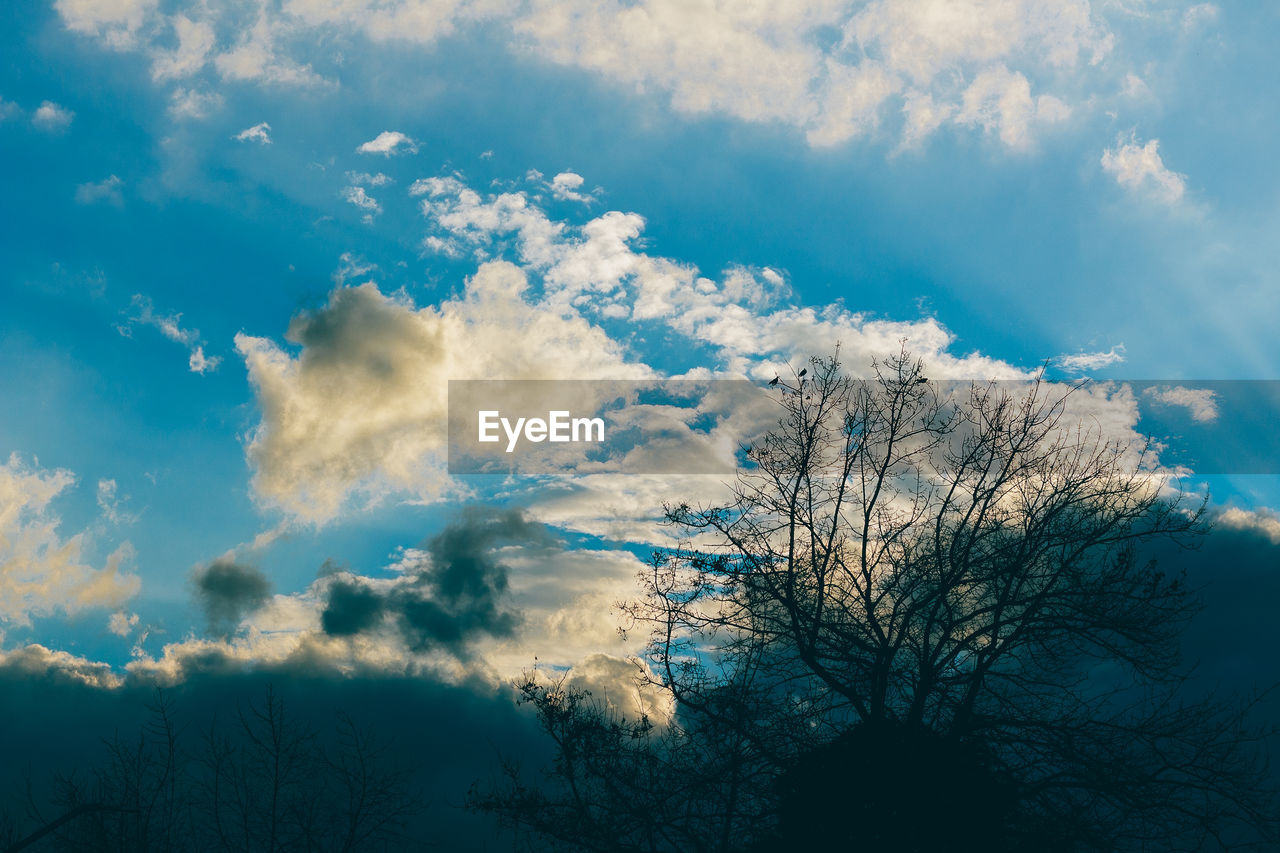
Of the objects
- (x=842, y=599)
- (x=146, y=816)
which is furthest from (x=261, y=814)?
(x=842, y=599)

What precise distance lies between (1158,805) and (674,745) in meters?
7.34

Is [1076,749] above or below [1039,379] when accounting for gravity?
below

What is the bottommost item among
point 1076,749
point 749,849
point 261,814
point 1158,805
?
point 261,814

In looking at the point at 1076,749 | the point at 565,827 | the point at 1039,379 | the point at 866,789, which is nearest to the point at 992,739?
the point at 1076,749

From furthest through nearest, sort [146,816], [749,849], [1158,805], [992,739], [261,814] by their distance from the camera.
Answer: [261,814] < [146,816] < [749,849] < [992,739] < [1158,805]

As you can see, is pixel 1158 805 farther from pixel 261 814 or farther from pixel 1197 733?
pixel 261 814

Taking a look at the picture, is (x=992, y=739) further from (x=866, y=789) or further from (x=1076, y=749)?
(x=866, y=789)

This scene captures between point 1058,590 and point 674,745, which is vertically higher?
point 1058,590

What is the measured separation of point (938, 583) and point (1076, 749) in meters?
3.14

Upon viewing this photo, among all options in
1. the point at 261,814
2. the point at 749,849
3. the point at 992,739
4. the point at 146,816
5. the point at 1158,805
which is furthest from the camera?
the point at 261,814

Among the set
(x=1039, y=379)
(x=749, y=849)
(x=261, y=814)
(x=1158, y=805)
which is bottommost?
(x=261, y=814)

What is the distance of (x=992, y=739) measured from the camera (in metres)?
11.7

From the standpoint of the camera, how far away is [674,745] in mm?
13445

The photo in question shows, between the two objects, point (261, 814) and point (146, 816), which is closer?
point (146, 816)
